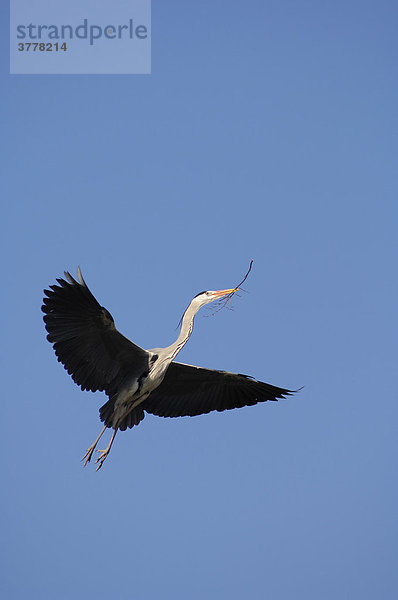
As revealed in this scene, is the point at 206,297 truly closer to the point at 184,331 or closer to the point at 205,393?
the point at 184,331

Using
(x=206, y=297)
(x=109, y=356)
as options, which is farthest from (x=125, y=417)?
(x=206, y=297)

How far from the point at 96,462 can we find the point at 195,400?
8.61 ft

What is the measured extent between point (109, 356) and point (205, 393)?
7.07 ft

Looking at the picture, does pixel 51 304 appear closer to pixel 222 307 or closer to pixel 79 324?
pixel 79 324

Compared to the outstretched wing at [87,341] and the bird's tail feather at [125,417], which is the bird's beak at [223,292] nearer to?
the outstretched wing at [87,341]

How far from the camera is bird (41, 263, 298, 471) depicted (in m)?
14.6

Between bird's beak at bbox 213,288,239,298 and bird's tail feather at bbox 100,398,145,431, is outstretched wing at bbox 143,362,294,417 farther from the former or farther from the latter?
bird's beak at bbox 213,288,239,298

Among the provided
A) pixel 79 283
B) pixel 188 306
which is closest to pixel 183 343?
pixel 188 306

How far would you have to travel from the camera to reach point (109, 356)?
15.3 m

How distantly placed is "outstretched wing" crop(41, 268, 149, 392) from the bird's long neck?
545mm

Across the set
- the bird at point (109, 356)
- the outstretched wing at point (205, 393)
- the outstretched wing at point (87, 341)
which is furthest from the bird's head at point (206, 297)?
the outstretched wing at point (205, 393)

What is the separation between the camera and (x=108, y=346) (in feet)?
49.8

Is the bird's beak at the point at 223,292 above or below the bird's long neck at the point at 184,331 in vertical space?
above

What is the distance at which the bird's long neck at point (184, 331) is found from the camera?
1487 centimetres
